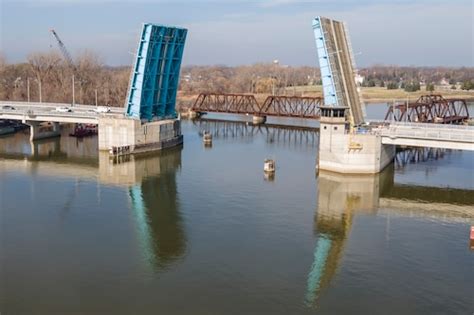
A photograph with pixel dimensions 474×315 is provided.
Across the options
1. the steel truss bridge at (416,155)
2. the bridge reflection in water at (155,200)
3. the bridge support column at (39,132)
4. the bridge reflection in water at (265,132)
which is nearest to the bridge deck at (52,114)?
the bridge support column at (39,132)

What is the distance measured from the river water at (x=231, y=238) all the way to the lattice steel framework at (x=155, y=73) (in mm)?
6873

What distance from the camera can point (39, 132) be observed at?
199ft

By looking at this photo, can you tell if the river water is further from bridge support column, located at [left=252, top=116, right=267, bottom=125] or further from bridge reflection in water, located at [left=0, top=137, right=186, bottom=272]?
bridge support column, located at [left=252, top=116, right=267, bottom=125]

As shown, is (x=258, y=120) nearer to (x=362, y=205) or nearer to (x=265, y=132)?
(x=265, y=132)

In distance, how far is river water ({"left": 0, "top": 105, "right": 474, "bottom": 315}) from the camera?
20.9 metres

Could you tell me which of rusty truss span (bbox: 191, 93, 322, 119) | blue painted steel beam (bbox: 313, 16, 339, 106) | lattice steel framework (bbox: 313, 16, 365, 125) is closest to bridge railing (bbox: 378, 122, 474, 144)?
lattice steel framework (bbox: 313, 16, 365, 125)

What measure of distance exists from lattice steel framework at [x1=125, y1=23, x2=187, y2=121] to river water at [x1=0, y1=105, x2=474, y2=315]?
687 cm

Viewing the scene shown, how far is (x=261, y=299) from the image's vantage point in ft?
68.3

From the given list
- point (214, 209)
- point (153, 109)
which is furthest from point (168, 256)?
point (153, 109)

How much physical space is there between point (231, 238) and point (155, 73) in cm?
2947

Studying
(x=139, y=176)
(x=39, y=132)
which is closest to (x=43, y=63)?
(x=39, y=132)

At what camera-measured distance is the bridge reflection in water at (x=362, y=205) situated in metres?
26.9

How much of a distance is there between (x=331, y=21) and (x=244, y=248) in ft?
85.0

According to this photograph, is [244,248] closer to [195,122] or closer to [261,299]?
[261,299]
